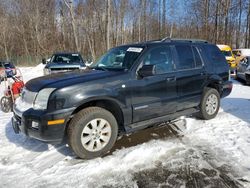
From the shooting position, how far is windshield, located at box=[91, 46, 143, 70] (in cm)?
434

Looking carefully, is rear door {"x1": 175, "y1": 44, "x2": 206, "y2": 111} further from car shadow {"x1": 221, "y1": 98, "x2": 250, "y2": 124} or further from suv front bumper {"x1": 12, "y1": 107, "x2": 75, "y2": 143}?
suv front bumper {"x1": 12, "y1": 107, "x2": 75, "y2": 143}

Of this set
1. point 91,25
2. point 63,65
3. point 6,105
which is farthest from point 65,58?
point 91,25

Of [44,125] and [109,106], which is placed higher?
[109,106]

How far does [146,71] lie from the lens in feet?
13.3

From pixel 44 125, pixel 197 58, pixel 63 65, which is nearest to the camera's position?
pixel 44 125

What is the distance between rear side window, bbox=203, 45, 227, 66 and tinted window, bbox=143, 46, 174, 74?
1.33m

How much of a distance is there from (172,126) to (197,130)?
1.79 feet

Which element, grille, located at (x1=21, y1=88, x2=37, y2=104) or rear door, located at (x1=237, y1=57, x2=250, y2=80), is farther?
rear door, located at (x1=237, y1=57, x2=250, y2=80)

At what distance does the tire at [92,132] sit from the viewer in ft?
12.0

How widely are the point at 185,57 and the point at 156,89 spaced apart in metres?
1.14

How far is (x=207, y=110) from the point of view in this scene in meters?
5.58

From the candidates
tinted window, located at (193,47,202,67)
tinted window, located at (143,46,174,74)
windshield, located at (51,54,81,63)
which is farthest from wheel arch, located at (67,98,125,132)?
windshield, located at (51,54,81,63)

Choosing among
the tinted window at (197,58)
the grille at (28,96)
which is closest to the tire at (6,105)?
the grille at (28,96)

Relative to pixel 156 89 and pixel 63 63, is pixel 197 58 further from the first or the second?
pixel 63 63
